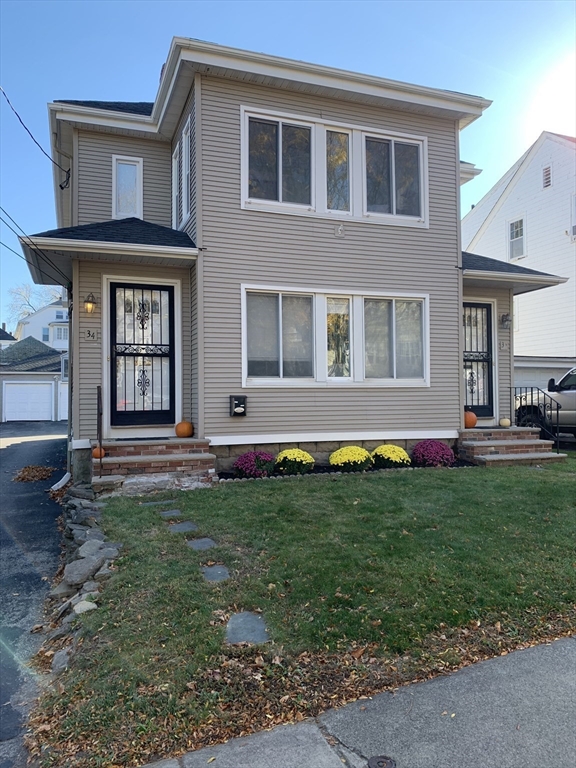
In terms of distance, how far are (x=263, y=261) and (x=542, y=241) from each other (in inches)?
526

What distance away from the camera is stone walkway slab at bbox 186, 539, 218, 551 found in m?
4.65

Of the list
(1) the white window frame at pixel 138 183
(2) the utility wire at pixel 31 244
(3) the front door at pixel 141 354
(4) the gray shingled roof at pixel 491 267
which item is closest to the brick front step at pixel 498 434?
(4) the gray shingled roof at pixel 491 267

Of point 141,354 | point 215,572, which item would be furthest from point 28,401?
point 215,572

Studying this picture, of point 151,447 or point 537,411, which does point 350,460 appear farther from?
point 537,411

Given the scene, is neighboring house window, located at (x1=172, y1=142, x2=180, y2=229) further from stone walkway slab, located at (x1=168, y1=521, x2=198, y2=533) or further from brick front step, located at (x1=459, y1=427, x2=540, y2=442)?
brick front step, located at (x1=459, y1=427, x2=540, y2=442)

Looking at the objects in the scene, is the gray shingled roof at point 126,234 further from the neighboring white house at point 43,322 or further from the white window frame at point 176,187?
the neighboring white house at point 43,322

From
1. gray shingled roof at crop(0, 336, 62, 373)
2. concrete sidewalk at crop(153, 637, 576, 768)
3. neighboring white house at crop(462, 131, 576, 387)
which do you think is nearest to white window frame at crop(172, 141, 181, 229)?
concrete sidewalk at crop(153, 637, 576, 768)

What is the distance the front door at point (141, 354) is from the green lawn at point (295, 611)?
286cm

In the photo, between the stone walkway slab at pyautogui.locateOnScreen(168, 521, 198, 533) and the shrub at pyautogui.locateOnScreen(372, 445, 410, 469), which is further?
the shrub at pyautogui.locateOnScreen(372, 445, 410, 469)

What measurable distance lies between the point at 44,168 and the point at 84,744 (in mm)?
12509

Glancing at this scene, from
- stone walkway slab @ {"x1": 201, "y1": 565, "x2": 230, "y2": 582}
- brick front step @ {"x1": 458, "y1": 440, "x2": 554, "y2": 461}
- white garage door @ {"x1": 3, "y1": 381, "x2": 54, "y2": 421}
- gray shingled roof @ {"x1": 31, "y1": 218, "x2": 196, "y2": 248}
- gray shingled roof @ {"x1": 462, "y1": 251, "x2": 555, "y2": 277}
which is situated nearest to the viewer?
stone walkway slab @ {"x1": 201, "y1": 565, "x2": 230, "y2": 582}

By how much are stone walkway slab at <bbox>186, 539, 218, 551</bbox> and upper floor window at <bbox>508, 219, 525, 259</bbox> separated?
1750cm

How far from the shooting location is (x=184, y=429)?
26.7 ft

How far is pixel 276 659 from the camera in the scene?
2.87 meters
